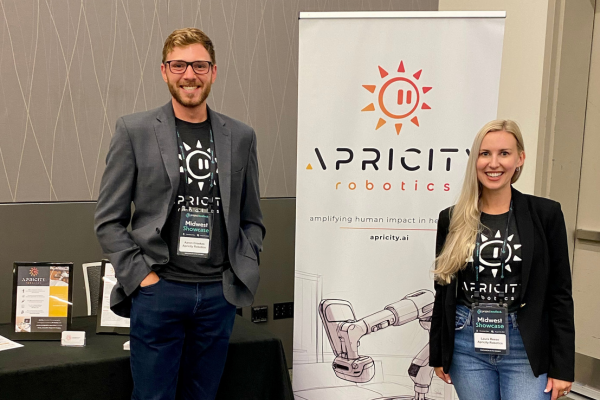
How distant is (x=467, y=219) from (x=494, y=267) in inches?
6.3

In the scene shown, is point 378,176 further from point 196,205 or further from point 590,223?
point 590,223

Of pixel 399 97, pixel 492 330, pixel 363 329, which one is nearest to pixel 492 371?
pixel 492 330

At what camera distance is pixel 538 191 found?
3158mm

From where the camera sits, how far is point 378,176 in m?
2.32

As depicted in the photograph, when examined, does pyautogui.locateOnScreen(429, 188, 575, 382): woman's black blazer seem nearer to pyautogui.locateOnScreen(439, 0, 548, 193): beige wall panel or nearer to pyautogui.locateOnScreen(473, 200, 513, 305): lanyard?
pyautogui.locateOnScreen(473, 200, 513, 305): lanyard

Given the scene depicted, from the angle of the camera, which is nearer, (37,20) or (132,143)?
(132,143)

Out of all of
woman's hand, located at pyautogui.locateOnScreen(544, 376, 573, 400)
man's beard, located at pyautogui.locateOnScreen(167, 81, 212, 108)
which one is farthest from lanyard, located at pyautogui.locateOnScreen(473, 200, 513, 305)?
man's beard, located at pyautogui.locateOnScreen(167, 81, 212, 108)

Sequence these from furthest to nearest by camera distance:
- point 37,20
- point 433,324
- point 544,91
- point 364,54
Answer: point 544,91
point 37,20
point 364,54
point 433,324

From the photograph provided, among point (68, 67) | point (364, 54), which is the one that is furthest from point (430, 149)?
point (68, 67)

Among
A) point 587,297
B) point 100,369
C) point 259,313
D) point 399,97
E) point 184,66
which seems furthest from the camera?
point 259,313

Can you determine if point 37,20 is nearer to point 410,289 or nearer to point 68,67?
point 68,67

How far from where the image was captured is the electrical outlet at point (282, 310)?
344 cm

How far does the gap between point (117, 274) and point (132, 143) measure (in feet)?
1.38

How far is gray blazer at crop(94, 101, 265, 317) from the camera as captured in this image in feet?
5.57
